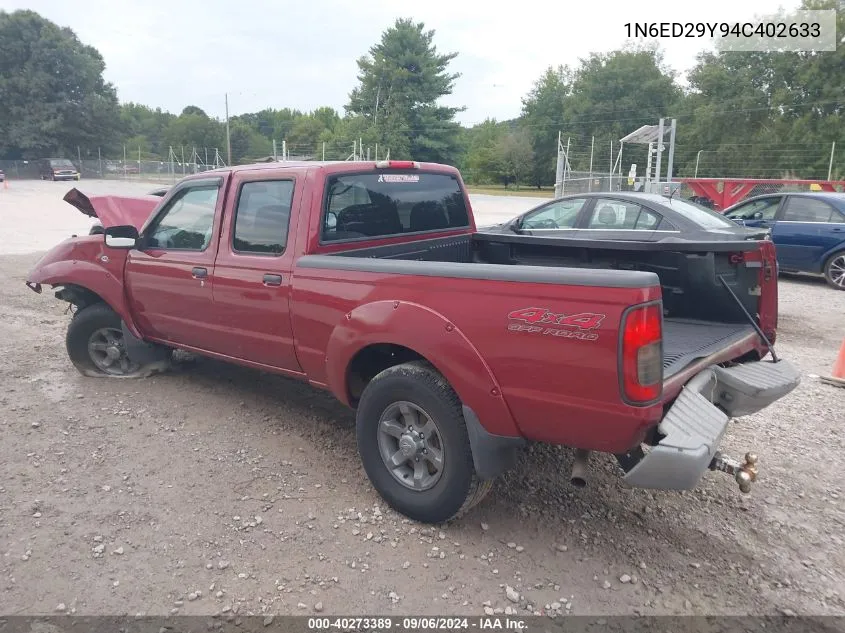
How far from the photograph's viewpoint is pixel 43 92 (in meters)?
57.8

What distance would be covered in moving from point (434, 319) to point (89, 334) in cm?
380

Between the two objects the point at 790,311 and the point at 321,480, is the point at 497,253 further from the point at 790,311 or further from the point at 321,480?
the point at 790,311

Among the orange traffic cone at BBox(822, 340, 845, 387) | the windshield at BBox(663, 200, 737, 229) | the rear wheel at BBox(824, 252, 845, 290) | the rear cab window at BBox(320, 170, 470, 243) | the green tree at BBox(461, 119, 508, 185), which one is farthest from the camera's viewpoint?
the green tree at BBox(461, 119, 508, 185)

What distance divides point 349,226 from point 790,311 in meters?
7.17

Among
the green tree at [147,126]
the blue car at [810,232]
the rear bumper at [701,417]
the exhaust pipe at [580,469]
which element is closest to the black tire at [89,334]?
the exhaust pipe at [580,469]

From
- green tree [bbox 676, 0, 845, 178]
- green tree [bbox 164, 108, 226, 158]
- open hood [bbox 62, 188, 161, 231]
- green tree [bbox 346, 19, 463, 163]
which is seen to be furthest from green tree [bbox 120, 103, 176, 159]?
open hood [bbox 62, 188, 161, 231]

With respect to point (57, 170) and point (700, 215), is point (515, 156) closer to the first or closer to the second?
point (57, 170)

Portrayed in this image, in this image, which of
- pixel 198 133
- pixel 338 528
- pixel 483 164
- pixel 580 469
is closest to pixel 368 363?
pixel 338 528

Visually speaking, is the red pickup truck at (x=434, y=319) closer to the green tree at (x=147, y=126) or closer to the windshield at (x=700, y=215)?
the windshield at (x=700, y=215)

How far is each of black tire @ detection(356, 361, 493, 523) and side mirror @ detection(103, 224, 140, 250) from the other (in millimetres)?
2509

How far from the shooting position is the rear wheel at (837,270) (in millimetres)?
10148

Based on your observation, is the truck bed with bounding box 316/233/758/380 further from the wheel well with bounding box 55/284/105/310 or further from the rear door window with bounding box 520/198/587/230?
the rear door window with bounding box 520/198/587/230

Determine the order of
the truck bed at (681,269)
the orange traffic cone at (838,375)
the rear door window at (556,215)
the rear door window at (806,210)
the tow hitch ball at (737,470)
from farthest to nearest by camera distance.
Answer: the rear door window at (806,210)
the rear door window at (556,215)
the orange traffic cone at (838,375)
the truck bed at (681,269)
the tow hitch ball at (737,470)

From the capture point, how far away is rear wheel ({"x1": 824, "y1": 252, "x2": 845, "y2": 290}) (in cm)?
1015
